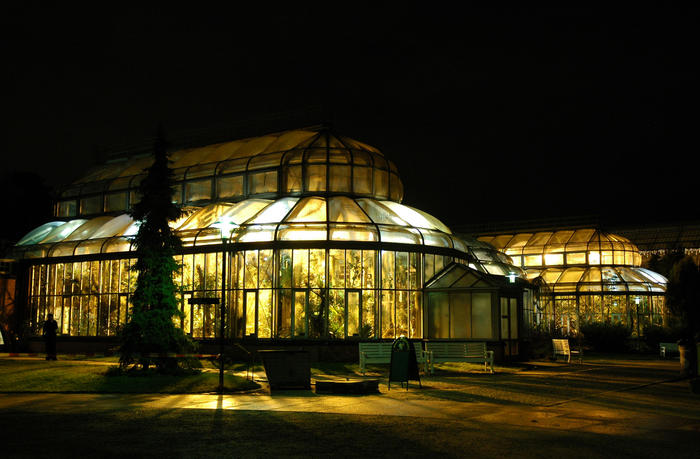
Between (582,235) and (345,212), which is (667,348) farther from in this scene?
(582,235)

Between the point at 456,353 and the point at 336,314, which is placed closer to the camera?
the point at 456,353

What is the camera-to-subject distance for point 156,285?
21469 mm

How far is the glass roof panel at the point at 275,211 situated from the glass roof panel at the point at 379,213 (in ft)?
9.39

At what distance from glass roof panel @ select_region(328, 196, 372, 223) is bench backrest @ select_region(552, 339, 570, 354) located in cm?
906

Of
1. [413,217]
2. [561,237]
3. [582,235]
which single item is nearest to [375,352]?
[413,217]

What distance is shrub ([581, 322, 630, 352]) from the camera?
40.2 meters

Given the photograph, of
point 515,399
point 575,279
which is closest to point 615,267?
point 575,279

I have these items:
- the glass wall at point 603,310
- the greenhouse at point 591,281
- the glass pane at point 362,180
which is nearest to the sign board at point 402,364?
the glass pane at point 362,180

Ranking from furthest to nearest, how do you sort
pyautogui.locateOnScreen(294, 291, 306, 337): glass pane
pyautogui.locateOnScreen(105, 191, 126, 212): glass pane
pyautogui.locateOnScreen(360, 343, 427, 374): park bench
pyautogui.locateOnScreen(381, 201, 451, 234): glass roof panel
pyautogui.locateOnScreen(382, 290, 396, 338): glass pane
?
pyautogui.locateOnScreen(105, 191, 126, 212): glass pane, pyautogui.locateOnScreen(381, 201, 451, 234): glass roof panel, pyautogui.locateOnScreen(382, 290, 396, 338): glass pane, pyautogui.locateOnScreen(294, 291, 306, 337): glass pane, pyautogui.locateOnScreen(360, 343, 427, 374): park bench

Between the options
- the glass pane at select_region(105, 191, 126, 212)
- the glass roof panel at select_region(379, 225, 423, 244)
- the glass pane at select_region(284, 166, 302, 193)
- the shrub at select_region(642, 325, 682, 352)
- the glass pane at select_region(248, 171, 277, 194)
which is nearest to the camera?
the glass roof panel at select_region(379, 225, 423, 244)

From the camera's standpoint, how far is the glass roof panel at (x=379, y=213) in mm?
30766

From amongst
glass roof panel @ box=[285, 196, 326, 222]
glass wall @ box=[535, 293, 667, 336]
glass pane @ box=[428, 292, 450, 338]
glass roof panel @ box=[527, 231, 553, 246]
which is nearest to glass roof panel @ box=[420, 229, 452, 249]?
glass pane @ box=[428, 292, 450, 338]

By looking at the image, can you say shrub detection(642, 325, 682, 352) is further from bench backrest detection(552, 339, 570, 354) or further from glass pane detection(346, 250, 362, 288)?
glass pane detection(346, 250, 362, 288)

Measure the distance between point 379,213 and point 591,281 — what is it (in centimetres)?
2170
